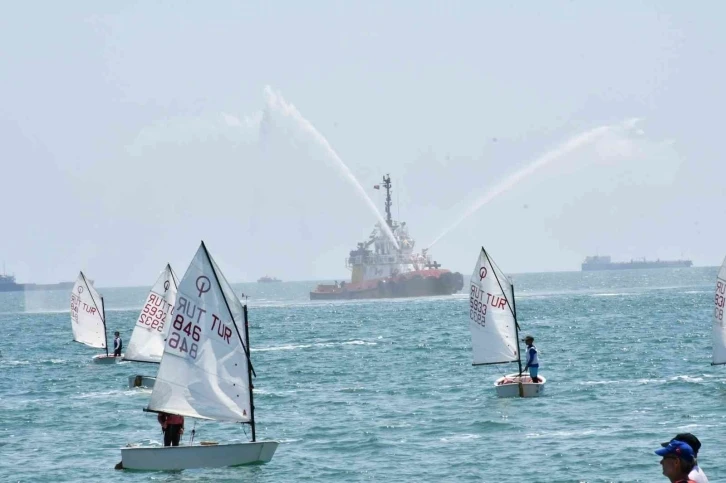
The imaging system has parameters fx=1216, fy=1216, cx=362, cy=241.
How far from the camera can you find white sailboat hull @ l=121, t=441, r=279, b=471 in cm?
3103

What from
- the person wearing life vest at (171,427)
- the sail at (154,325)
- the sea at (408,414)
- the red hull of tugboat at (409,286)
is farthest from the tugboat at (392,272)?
the person wearing life vest at (171,427)

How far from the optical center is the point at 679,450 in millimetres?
13070

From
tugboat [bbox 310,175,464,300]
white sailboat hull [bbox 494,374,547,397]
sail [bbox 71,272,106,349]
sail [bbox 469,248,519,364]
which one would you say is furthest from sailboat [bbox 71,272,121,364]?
tugboat [bbox 310,175,464,300]

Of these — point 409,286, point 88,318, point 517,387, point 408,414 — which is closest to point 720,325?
point 517,387

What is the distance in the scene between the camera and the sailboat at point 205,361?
31609mm

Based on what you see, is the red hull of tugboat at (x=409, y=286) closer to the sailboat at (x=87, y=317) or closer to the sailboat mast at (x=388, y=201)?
the sailboat mast at (x=388, y=201)

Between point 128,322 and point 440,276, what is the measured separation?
60.5m

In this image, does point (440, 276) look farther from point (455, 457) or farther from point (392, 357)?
point (455, 457)

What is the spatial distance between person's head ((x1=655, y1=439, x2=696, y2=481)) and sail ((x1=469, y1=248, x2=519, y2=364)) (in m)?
36.1

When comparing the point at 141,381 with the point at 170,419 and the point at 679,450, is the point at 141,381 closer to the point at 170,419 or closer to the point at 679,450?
the point at 170,419

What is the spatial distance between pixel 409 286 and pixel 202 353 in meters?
142

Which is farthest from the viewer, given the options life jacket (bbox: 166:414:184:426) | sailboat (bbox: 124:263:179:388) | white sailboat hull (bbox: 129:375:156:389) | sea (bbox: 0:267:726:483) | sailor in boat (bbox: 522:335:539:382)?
sailboat (bbox: 124:263:179:388)

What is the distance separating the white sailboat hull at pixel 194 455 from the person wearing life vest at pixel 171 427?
115 centimetres

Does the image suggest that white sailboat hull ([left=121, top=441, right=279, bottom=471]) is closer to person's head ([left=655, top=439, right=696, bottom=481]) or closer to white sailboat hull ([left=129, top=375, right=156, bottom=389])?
person's head ([left=655, top=439, right=696, bottom=481])
